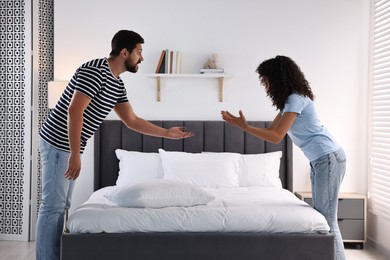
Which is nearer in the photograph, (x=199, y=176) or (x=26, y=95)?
(x=199, y=176)

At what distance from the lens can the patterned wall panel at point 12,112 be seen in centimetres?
536

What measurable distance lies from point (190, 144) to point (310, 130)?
2.01 m

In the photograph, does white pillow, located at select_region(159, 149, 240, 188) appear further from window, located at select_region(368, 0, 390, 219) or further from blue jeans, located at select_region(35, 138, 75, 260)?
blue jeans, located at select_region(35, 138, 75, 260)

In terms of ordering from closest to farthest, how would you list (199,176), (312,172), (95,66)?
1. (95,66)
2. (312,172)
3. (199,176)

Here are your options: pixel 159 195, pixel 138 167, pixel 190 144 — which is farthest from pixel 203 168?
pixel 159 195

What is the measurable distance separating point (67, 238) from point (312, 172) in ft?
5.12

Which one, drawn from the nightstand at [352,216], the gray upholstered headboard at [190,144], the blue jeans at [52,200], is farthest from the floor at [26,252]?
the blue jeans at [52,200]

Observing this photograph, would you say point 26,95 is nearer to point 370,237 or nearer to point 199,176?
point 199,176

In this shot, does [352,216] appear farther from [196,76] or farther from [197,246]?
[197,246]

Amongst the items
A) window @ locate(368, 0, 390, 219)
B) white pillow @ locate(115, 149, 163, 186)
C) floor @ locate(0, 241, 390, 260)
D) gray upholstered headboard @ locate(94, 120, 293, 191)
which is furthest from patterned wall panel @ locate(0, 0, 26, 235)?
window @ locate(368, 0, 390, 219)

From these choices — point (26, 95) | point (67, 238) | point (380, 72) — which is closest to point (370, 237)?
point (380, 72)

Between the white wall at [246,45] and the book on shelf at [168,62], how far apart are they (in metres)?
0.11

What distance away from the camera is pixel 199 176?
192 inches

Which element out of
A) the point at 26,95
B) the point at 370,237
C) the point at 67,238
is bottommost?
the point at 370,237
